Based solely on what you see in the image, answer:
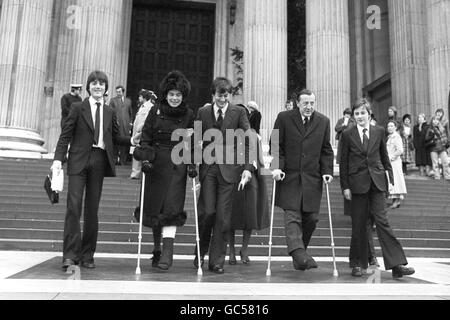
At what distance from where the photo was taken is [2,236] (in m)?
7.94

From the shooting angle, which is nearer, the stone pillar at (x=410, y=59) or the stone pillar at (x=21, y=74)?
the stone pillar at (x=21, y=74)

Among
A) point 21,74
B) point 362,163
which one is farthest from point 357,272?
point 21,74

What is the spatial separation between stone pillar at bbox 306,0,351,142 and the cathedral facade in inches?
1.3

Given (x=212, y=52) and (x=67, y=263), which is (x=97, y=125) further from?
(x=212, y=52)

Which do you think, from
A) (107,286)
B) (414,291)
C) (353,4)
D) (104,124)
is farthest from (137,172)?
(353,4)

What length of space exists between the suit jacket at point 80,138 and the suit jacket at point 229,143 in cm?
113

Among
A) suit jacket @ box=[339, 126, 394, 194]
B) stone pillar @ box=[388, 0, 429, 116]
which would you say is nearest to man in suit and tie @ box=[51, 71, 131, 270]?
suit jacket @ box=[339, 126, 394, 194]

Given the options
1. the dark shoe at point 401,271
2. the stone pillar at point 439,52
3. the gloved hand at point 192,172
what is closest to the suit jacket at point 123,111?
the gloved hand at point 192,172

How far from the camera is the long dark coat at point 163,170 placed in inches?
214

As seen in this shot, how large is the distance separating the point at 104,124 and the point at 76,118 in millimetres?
336

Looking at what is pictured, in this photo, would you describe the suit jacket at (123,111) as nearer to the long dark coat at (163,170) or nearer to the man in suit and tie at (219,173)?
the long dark coat at (163,170)

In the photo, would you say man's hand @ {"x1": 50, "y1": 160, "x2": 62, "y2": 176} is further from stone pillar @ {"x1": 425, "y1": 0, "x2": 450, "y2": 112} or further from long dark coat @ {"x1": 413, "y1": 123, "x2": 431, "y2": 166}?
stone pillar @ {"x1": 425, "y1": 0, "x2": 450, "y2": 112}

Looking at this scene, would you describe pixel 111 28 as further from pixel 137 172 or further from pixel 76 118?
pixel 76 118

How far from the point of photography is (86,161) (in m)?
5.52
